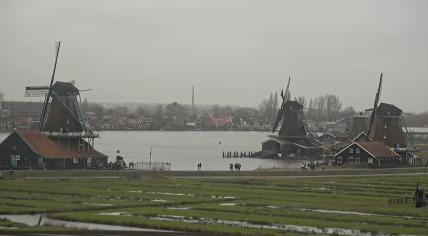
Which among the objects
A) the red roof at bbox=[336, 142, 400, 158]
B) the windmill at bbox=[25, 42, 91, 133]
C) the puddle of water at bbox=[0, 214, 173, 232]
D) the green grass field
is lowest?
the puddle of water at bbox=[0, 214, 173, 232]

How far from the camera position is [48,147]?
224ft

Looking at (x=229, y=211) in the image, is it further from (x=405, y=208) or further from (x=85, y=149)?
(x=85, y=149)

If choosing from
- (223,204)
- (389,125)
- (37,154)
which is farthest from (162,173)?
(389,125)

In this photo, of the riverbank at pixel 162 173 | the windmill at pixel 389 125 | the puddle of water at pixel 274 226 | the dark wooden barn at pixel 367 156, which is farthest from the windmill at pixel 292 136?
the puddle of water at pixel 274 226

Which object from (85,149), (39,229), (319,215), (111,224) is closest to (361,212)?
(319,215)

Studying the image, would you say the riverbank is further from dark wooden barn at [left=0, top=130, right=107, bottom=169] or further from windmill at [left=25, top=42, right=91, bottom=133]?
windmill at [left=25, top=42, right=91, bottom=133]

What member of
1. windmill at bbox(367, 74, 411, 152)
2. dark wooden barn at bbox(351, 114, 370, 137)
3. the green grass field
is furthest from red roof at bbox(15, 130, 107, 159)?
dark wooden barn at bbox(351, 114, 370, 137)

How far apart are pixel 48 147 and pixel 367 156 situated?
120ft

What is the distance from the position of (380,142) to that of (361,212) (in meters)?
53.8

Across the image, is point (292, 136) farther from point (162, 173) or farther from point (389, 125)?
point (162, 173)

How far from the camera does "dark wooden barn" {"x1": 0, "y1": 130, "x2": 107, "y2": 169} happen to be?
66500 mm

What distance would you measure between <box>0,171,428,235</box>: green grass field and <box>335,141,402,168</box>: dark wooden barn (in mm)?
24083

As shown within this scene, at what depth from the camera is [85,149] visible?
234ft

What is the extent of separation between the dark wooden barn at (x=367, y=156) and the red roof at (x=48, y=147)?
31119mm
